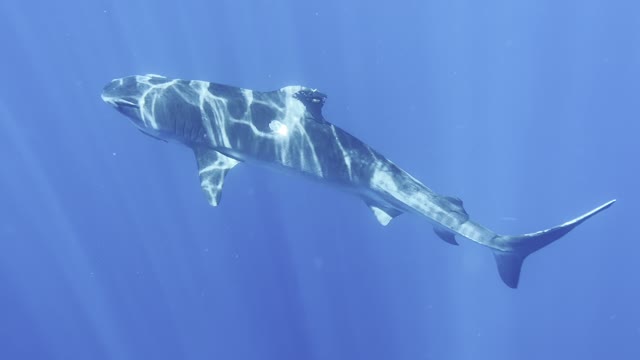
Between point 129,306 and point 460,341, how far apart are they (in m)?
11.9

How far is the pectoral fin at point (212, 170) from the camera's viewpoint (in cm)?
879

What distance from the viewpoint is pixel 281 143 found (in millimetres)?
8898

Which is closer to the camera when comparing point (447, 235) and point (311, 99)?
point (311, 99)

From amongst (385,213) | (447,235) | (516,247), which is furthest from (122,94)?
(516,247)

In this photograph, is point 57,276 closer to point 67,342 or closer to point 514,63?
point 67,342

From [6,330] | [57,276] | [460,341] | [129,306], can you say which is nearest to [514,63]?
[460,341]

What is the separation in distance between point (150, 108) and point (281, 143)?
7.65 ft

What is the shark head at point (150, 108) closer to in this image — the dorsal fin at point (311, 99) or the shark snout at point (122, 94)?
the shark snout at point (122, 94)

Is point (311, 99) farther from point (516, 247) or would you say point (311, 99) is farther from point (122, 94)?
point (516, 247)

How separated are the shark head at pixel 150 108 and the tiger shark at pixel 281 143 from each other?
2 cm

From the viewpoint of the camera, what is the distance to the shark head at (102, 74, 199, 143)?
28.7 ft

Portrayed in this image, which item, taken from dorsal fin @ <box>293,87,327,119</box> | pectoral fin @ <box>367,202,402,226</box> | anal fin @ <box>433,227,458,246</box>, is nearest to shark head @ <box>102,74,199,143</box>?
dorsal fin @ <box>293,87,327,119</box>

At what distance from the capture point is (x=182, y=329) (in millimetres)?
16484

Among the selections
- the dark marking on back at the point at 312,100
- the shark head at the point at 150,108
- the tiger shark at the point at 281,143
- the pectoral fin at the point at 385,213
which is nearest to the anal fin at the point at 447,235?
the tiger shark at the point at 281,143
